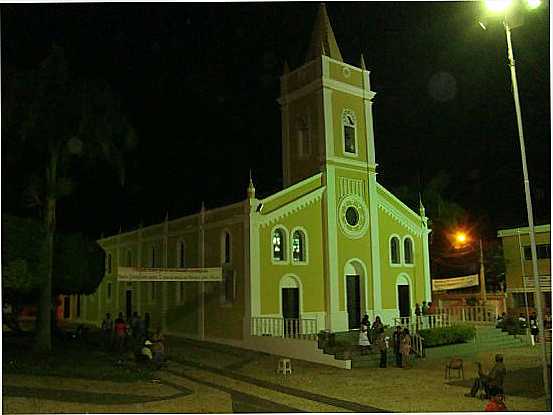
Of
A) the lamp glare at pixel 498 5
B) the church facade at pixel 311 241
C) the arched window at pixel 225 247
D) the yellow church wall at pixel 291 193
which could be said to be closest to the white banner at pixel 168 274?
the church facade at pixel 311 241

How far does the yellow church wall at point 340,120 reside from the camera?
23906 millimetres

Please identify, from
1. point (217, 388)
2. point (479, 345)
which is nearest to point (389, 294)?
point (479, 345)

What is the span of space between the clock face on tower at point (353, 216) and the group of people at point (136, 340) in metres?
8.16

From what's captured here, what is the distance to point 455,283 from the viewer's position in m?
24.8

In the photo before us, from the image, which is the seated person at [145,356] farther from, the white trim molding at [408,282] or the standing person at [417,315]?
the white trim molding at [408,282]

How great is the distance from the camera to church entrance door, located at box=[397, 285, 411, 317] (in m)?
24.8

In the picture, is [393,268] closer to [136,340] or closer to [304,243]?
[304,243]

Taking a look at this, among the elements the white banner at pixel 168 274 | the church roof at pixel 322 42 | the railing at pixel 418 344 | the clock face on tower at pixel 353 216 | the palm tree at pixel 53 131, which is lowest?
the railing at pixel 418 344

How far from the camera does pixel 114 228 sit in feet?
94.7

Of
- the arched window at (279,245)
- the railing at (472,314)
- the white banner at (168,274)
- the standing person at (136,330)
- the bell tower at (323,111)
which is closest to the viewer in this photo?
the white banner at (168,274)

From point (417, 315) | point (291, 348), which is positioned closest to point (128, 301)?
point (291, 348)

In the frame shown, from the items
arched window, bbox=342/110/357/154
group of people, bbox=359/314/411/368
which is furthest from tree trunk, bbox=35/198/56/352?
arched window, bbox=342/110/357/154

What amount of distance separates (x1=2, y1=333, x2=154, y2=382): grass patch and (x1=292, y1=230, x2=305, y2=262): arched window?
7361mm

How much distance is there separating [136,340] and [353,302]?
8327 mm
